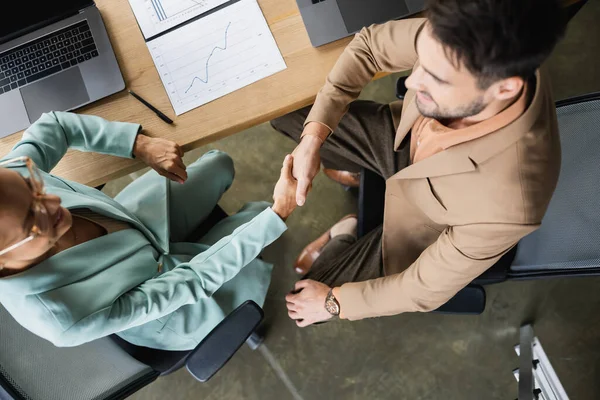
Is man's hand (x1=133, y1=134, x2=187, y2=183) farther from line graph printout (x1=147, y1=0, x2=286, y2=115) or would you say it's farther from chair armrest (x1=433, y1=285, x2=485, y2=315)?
chair armrest (x1=433, y1=285, x2=485, y2=315)

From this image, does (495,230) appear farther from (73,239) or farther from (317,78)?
(73,239)

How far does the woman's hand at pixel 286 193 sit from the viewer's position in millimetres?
1237

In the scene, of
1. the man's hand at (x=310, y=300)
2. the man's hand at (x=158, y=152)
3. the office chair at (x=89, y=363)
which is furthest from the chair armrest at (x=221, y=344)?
the man's hand at (x=158, y=152)

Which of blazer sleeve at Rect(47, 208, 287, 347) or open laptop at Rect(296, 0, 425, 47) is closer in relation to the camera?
blazer sleeve at Rect(47, 208, 287, 347)

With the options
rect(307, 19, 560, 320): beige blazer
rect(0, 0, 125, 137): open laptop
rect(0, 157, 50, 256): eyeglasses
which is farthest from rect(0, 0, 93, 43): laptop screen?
rect(307, 19, 560, 320): beige blazer

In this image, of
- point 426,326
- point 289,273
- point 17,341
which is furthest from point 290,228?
point 17,341

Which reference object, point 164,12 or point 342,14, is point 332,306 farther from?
point 164,12

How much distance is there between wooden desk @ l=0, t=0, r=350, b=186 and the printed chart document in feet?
0.07

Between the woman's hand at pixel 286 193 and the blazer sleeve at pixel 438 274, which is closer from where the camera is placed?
the blazer sleeve at pixel 438 274

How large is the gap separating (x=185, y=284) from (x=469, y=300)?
2.51 feet

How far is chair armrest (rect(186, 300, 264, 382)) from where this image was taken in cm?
119

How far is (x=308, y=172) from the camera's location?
125 cm

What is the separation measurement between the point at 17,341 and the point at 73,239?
26 centimetres

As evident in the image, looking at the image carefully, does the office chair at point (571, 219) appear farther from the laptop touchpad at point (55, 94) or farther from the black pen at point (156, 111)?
the laptop touchpad at point (55, 94)
